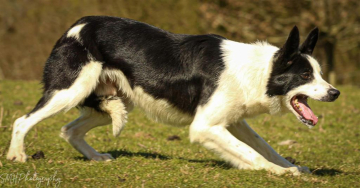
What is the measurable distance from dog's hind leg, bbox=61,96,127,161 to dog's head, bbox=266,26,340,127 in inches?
66.6

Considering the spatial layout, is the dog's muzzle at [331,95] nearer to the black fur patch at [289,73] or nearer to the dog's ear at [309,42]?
the black fur patch at [289,73]

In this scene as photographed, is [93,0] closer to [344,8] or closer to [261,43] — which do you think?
[344,8]

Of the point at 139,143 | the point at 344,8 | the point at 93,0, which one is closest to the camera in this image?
the point at 139,143

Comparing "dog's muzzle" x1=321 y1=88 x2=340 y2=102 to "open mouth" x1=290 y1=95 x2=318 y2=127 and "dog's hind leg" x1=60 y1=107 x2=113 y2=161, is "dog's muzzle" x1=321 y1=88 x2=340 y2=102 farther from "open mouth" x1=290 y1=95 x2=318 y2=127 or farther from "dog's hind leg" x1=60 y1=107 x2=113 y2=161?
"dog's hind leg" x1=60 y1=107 x2=113 y2=161

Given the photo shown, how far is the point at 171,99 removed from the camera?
554 centimetres

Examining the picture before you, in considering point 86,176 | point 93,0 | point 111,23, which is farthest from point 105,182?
point 93,0

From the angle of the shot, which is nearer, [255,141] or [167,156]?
[255,141]

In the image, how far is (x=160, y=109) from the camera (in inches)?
223

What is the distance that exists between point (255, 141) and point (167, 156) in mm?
1089

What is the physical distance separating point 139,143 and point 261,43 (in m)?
2.32

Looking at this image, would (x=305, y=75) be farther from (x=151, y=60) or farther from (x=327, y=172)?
(x=151, y=60)

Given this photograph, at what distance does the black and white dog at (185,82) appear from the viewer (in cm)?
520

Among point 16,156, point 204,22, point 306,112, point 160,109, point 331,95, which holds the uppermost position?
point 204,22

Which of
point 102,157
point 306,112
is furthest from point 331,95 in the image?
point 102,157
